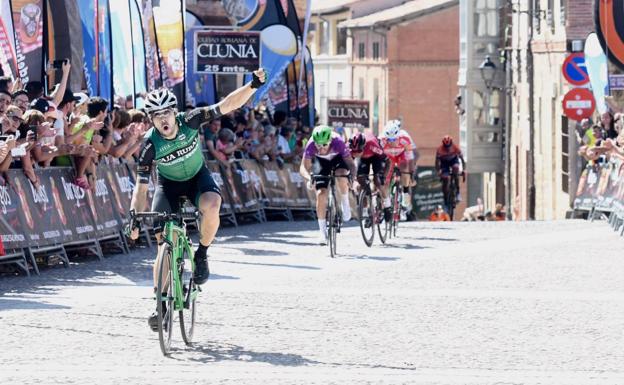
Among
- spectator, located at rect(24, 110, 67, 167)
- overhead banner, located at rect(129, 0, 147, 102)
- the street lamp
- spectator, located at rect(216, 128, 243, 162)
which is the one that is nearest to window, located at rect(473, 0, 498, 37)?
the street lamp

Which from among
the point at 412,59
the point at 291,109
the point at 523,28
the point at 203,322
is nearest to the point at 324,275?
the point at 203,322

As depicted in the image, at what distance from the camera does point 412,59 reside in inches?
3103

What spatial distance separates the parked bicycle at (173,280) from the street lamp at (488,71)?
46160 mm

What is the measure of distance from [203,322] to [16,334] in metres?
1.53

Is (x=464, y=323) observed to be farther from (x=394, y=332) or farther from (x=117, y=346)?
(x=117, y=346)

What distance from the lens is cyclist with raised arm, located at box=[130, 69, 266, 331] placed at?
13086 mm

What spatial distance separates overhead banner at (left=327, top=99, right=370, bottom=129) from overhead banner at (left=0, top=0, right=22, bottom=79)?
90.0ft

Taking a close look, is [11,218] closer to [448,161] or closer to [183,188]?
[183,188]

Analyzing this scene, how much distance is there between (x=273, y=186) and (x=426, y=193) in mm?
48269

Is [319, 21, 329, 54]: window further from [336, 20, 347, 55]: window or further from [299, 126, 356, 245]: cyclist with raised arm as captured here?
[299, 126, 356, 245]: cyclist with raised arm

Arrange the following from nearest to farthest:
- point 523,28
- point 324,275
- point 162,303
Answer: point 162,303 < point 324,275 < point 523,28

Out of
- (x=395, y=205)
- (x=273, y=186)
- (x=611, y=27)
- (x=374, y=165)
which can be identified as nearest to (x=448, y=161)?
(x=273, y=186)

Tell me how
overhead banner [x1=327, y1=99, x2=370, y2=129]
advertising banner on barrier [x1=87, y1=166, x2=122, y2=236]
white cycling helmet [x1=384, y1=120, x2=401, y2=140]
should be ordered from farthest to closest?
overhead banner [x1=327, y1=99, x2=370, y2=129] < white cycling helmet [x1=384, y1=120, x2=401, y2=140] < advertising banner on barrier [x1=87, y1=166, x2=122, y2=236]

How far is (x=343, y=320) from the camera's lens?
14.2m
